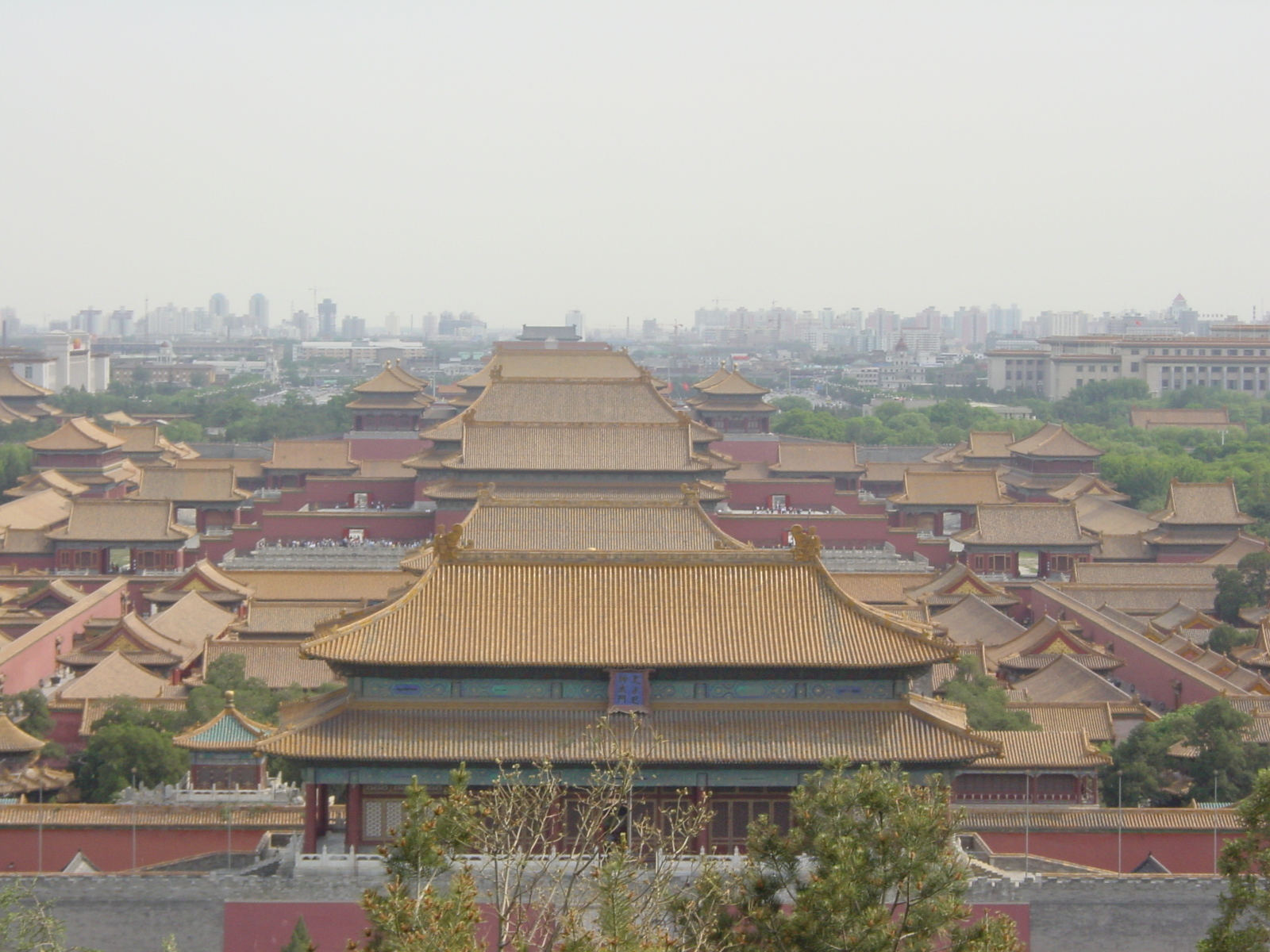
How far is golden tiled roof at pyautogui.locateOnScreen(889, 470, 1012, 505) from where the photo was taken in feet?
160

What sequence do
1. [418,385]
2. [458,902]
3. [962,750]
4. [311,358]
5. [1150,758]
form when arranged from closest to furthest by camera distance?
1. [458,902]
2. [962,750]
3. [1150,758]
4. [418,385]
5. [311,358]

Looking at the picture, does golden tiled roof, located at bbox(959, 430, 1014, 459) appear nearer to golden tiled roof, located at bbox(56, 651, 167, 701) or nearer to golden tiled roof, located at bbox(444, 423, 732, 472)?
golden tiled roof, located at bbox(444, 423, 732, 472)

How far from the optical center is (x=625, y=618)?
1995 centimetres

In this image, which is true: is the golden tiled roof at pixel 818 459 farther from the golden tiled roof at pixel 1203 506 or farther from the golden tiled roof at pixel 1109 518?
the golden tiled roof at pixel 1203 506

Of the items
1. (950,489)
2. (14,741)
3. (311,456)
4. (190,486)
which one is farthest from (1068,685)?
(311,456)

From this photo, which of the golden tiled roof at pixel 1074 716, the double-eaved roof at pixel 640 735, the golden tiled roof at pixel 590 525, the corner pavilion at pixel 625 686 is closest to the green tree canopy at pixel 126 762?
the corner pavilion at pixel 625 686

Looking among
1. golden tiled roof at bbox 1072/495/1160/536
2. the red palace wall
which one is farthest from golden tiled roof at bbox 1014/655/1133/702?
golden tiled roof at bbox 1072/495/1160/536

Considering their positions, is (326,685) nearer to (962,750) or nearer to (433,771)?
(433,771)

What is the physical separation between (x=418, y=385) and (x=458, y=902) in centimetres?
4281

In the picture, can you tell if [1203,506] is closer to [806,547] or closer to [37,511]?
[806,547]

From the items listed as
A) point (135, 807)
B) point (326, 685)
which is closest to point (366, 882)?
point (135, 807)

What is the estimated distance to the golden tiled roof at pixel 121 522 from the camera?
4303cm

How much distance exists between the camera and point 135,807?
22984 mm

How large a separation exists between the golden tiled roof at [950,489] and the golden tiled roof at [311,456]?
15413 mm
